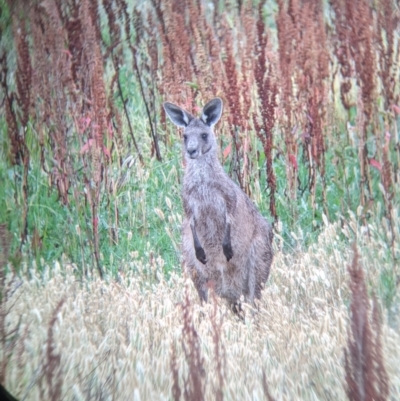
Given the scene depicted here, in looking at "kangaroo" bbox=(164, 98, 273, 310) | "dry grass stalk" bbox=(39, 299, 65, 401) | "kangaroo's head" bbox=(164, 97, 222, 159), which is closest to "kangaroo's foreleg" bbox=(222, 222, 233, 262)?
"kangaroo" bbox=(164, 98, 273, 310)

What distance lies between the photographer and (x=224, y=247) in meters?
3.05

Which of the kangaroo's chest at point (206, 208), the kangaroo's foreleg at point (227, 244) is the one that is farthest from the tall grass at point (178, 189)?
the kangaroo's foreleg at point (227, 244)

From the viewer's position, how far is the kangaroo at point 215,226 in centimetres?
281

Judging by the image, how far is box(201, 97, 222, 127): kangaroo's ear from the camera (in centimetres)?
278

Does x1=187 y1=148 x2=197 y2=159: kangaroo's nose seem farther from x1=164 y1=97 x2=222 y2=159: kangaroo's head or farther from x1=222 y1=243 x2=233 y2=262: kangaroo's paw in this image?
x1=222 y1=243 x2=233 y2=262: kangaroo's paw

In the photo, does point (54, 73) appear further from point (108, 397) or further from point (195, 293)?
point (108, 397)

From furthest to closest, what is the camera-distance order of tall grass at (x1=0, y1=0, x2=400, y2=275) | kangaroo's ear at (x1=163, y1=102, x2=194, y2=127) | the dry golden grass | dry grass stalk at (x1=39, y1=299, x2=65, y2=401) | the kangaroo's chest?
the kangaroo's chest
kangaroo's ear at (x1=163, y1=102, x2=194, y2=127)
tall grass at (x1=0, y1=0, x2=400, y2=275)
dry grass stalk at (x1=39, y1=299, x2=65, y2=401)
the dry golden grass

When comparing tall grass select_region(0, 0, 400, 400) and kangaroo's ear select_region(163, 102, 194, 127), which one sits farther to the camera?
kangaroo's ear select_region(163, 102, 194, 127)

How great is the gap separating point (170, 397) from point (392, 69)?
1655 mm

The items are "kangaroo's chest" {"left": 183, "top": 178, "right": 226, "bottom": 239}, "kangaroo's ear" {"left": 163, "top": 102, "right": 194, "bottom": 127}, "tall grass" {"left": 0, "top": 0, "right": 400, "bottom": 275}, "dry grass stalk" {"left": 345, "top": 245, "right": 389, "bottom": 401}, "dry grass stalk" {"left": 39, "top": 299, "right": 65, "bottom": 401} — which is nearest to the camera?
"dry grass stalk" {"left": 345, "top": 245, "right": 389, "bottom": 401}

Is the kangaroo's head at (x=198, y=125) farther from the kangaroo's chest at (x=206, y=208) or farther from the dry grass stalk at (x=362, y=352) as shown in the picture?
the dry grass stalk at (x=362, y=352)

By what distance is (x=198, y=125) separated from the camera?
282 centimetres

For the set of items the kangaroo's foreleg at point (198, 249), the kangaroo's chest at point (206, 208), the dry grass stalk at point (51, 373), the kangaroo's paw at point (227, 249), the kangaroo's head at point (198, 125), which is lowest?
the dry grass stalk at point (51, 373)

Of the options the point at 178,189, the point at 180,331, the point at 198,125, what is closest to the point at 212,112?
the point at 198,125
